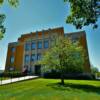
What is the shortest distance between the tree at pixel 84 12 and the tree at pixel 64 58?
13.3 metres

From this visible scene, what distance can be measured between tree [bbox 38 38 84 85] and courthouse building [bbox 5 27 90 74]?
19.4 m

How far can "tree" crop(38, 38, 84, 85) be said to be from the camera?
87.6 feet

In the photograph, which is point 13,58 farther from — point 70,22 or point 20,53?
point 70,22

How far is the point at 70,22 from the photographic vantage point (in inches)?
553

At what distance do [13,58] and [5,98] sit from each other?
46587 mm

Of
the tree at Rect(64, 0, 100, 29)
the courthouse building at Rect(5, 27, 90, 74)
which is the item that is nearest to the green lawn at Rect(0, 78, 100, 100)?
the tree at Rect(64, 0, 100, 29)

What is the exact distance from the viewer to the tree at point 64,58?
26705 millimetres

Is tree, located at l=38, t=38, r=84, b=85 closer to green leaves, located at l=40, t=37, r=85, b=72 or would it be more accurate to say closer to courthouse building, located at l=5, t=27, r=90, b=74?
green leaves, located at l=40, t=37, r=85, b=72

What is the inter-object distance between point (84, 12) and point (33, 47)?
40.6m

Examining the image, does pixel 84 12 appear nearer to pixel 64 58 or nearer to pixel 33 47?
pixel 64 58

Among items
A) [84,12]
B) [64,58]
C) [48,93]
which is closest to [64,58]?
[64,58]

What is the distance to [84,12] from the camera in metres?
13.3

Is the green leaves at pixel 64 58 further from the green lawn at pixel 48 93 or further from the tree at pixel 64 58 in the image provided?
the green lawn at pixel 48 93

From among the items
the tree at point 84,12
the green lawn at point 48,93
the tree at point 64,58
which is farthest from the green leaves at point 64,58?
the tree at point 84,12
